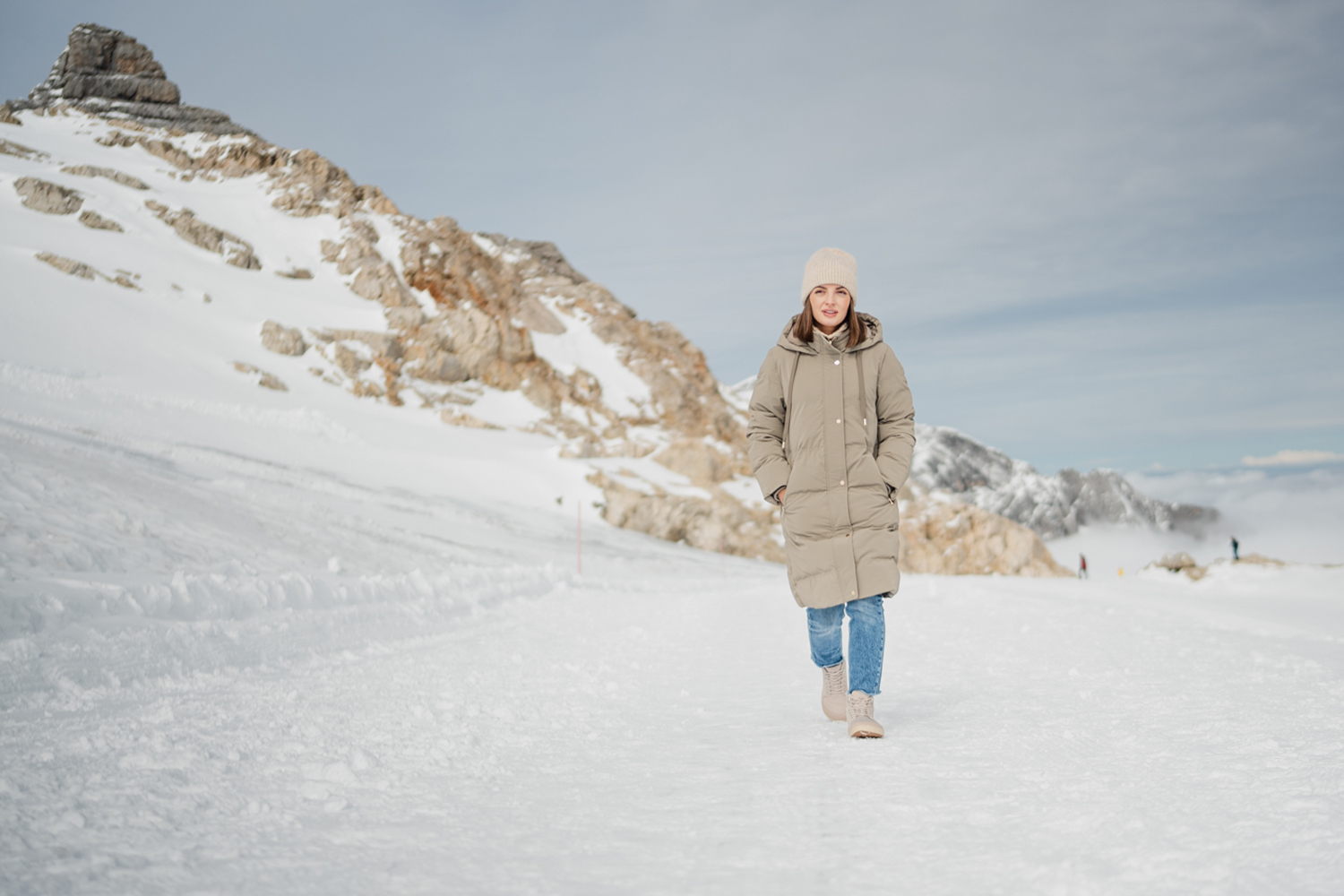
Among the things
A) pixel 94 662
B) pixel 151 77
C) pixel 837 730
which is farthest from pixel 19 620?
pixel 151 77

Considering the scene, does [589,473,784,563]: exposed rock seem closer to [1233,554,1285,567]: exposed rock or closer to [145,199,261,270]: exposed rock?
[1233,554,1285,567]: exposed rock

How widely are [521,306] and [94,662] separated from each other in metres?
70.1

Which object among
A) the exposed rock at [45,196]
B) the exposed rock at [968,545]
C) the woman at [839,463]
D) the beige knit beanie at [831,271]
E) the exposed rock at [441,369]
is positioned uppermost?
the exposed rock at [45,196]

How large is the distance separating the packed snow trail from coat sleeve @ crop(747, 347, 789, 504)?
48.8 inches

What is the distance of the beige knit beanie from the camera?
4176 millimetres

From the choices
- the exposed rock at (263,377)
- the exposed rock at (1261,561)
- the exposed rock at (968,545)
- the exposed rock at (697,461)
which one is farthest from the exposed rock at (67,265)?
the exposed rock at (1261,561)

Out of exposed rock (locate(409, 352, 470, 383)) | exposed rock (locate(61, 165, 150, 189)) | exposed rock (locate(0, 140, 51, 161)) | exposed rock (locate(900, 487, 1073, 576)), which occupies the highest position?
exposed rock (locate(0, 140, 51, 161))

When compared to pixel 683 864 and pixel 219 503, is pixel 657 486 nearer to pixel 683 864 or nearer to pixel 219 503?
pixel 219 503

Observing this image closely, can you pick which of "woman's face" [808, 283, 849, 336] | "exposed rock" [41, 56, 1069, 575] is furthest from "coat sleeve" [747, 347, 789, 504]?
"exposed rock" [41, 56, 1069, 575]

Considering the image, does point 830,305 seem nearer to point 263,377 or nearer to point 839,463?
point 839,463

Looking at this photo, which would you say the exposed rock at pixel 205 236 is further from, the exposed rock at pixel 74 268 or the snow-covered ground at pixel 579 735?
the snow-covered ground at pixel 579 735

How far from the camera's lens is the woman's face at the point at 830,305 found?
415 cm

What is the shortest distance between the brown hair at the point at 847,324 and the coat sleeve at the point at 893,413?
0.57 feet

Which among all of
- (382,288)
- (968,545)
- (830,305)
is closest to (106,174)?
(382,288)
